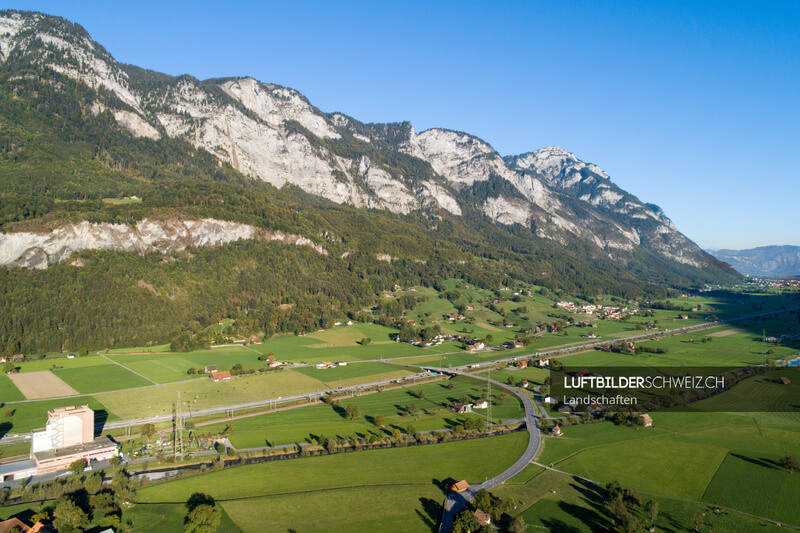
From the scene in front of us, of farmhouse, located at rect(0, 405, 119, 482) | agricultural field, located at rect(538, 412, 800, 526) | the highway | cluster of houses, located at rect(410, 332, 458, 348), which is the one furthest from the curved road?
cluster of houses, located at rect(410, 332, 458, 348)

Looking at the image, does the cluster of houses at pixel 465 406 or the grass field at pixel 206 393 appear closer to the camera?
the grass field at pixel 206 393

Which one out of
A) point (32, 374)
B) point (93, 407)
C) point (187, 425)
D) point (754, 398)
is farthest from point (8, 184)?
point (754, 398)

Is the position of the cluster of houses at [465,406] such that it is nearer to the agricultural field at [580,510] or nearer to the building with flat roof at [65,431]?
the agricultural field at [580,510]

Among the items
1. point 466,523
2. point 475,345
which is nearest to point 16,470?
point 466,523

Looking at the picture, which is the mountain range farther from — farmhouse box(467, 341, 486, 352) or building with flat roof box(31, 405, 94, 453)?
building with flat roof box(31, 405, 94, 453)

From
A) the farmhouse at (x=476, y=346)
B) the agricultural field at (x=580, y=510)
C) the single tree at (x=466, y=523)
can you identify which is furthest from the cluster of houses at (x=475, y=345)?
the single tree at (x=466, y=523)

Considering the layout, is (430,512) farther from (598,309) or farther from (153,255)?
(598,309)
